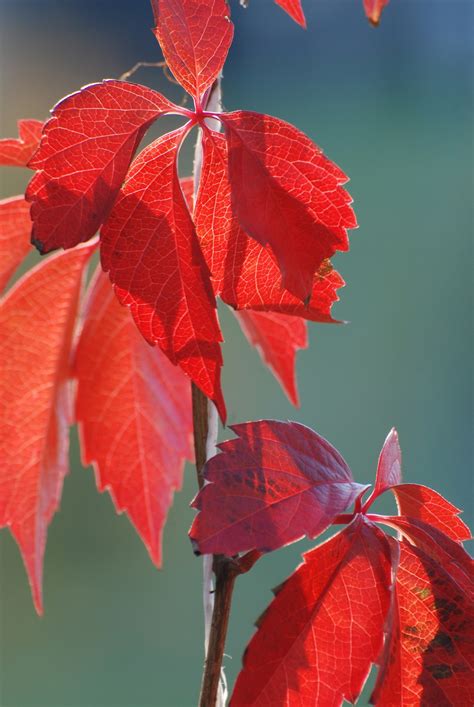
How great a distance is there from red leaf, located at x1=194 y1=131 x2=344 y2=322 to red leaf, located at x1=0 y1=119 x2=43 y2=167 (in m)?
0.18

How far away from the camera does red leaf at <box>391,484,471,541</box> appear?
0.44 meters

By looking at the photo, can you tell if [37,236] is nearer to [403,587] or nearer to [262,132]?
[262,132]

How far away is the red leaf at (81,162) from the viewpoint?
0.38 meters

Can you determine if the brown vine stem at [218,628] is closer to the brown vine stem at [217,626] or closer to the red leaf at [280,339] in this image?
the brown vine stem at [217,626]

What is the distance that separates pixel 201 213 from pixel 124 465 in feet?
1.04

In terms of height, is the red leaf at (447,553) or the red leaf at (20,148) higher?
the red leaf at (20,148)

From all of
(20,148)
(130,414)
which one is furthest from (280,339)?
(20,148)

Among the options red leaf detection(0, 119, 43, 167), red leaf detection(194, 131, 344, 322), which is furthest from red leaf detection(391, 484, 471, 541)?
red leaf detection(0, 119, 43, 167)

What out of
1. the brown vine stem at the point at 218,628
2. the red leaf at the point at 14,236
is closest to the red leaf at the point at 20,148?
the red leaf at the point at 14,236

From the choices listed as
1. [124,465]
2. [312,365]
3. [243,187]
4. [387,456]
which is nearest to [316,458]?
[387,456]

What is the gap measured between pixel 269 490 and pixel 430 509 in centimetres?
11

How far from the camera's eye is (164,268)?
41cm

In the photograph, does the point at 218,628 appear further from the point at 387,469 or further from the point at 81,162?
the point at 81,162

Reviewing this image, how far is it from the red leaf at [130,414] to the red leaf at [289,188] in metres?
0.27
